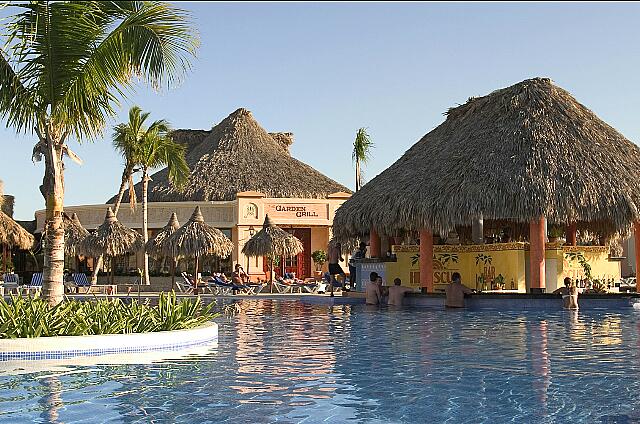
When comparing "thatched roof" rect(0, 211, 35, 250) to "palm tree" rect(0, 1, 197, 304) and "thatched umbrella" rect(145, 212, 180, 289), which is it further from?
"palm tree" rect(0, 1, 197, 304)

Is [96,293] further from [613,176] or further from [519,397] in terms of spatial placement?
[519,397]

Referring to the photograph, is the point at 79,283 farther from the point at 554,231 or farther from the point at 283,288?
the point at 554,231

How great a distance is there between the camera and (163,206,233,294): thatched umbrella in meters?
27.8

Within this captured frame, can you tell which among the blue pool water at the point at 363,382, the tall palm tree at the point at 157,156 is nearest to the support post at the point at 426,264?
the blue pool water at the point at 363,382

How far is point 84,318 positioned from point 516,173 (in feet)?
38.2

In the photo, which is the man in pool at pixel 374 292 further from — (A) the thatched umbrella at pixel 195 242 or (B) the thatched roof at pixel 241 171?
(B) the thatched roof at pixel 241 171

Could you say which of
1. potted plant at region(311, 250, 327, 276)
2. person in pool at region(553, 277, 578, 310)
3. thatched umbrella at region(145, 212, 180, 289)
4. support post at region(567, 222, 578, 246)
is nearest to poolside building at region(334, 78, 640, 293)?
person in pool at region(553, 277, 578, 310)

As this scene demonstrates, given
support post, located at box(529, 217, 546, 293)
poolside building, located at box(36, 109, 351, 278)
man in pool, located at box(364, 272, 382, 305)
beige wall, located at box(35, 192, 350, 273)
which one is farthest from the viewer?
poolside building, located at box(36, 109, 351, 278)

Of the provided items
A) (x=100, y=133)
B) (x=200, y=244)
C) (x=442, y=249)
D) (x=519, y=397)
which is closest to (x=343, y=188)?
(x=200, y=244)

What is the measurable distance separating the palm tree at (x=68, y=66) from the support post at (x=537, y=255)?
10656 mm

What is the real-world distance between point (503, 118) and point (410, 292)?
16.1ft

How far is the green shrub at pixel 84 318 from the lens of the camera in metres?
9.78

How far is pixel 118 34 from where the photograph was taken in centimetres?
1118

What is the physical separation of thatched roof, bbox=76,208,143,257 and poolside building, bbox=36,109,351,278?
385cm
